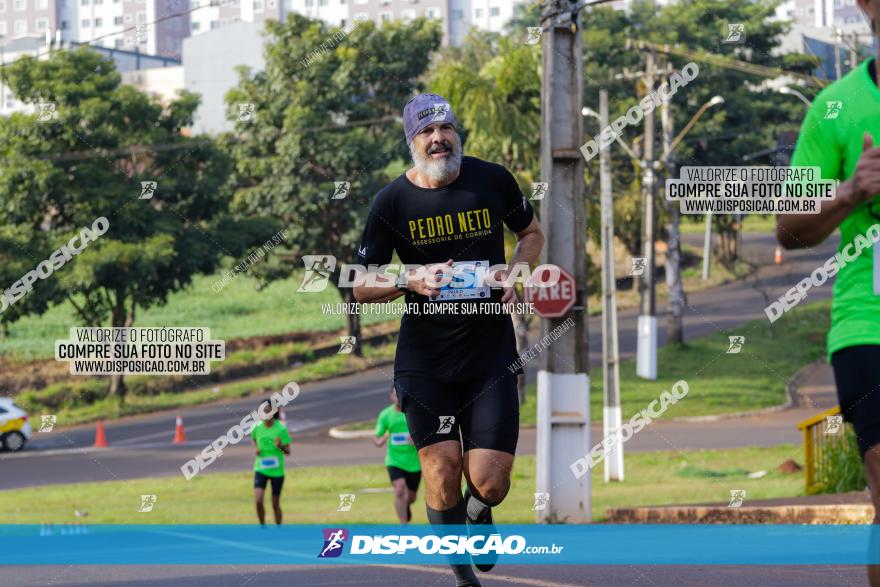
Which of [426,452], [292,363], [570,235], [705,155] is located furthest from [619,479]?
[705,155]

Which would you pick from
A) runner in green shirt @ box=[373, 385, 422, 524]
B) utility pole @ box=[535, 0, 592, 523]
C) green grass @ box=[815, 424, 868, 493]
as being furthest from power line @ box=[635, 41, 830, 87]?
runner in green shirt @ box=[373, 385, 422, 524]

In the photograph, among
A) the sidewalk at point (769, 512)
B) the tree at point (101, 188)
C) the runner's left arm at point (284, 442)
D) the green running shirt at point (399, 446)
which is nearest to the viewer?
the sidewalk at point (769, 512)

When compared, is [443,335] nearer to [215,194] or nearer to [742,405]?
[742,405]

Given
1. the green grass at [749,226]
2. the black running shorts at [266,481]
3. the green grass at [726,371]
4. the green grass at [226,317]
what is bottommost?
the green grass at [726,371]

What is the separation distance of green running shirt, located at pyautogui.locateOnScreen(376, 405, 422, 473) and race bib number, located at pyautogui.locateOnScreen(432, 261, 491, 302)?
8.93 meters

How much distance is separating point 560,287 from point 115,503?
11.4 metres

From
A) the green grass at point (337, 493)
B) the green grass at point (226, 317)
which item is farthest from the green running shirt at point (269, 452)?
the green grass at point (226, 317)

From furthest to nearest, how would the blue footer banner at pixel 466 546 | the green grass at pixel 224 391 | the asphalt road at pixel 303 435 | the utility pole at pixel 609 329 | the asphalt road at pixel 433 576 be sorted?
the green grass at pixel 224 391 → the asphalt road at pixel 303 435 → the utility pole at pixel 609 329 → the blue footer banner at pixel 466 546 → the asphalt road at pixel 433 576

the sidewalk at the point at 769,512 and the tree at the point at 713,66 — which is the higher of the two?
the tree at the point at 713,66

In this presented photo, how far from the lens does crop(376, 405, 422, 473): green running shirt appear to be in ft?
52.1

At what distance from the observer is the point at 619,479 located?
24.7 metres

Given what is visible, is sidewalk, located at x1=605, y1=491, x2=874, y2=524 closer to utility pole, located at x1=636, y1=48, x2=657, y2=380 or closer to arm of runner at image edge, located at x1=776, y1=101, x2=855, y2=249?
arm of runner at image edge, located at x1=776, y1=101, x2=855, y2=249

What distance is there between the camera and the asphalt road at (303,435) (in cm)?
3055

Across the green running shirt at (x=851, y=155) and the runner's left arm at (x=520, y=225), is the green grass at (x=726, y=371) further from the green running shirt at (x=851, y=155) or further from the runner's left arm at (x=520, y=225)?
the green running shirt at (x=851, y=155)
